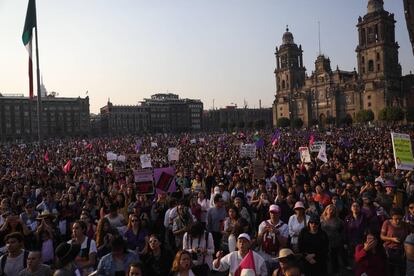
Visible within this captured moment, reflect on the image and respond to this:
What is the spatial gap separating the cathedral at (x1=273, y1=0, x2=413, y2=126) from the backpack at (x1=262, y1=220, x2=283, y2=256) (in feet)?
252

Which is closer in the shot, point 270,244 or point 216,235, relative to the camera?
point 270,244

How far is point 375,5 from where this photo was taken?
85.3m

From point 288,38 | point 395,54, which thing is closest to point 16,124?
point 288,38

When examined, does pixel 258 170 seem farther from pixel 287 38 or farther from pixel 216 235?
pixel 287 38

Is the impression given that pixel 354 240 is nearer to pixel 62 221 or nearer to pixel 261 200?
pixel 261 200

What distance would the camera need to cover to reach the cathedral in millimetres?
81125

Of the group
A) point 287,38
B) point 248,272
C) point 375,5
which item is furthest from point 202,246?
point 287,38

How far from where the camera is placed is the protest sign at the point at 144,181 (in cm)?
1043

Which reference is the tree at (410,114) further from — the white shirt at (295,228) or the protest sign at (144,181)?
the white shirt at (295,228)

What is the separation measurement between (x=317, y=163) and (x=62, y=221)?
12214 millimetres

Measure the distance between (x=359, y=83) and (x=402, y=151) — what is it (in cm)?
7846

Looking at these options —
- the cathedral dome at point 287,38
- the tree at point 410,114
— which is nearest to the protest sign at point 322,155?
the tree at point 410,114

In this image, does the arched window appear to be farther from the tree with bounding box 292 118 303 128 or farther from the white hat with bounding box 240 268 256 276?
the white hat with bounding box 240 268 256 276

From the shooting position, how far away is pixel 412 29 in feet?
23.9
